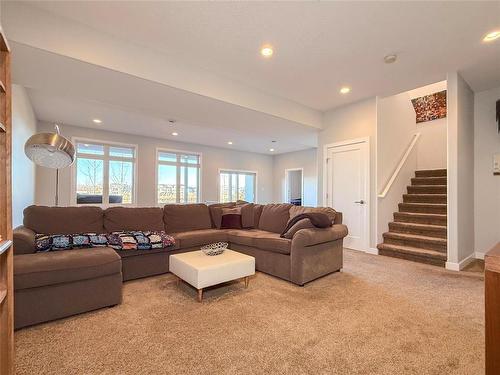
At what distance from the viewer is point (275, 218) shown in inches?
153

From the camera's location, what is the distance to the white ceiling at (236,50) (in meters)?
2.26

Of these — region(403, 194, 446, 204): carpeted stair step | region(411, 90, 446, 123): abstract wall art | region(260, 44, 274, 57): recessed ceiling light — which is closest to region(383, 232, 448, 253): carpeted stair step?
region(403, 194, 446, 204): carpeted stair step

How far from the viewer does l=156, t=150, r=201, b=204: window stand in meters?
7.63

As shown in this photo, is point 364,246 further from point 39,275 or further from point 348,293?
point 39,275

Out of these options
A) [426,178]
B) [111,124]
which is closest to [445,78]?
[426,178]

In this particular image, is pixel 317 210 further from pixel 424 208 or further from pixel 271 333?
pixel 424 208

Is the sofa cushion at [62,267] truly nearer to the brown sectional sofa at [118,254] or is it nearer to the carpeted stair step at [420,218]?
the brown sectional sofa at [118,254]

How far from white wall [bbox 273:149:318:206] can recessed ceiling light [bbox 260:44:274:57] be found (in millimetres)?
5858

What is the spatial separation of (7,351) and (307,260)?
245 cm

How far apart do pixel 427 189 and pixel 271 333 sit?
4.80m

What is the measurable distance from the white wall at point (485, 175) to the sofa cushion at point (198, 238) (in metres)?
4.26

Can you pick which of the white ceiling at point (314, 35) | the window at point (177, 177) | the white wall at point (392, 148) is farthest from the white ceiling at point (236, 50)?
the window at point (177, 177)

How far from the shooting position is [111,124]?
19.6ft

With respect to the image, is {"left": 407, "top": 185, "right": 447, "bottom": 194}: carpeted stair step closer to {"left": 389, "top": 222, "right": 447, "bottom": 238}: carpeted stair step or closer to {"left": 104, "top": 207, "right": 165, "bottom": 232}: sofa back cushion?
{"left": 389, "top": 222, "right": 447, "bottom": 238}: carpeted stair step
